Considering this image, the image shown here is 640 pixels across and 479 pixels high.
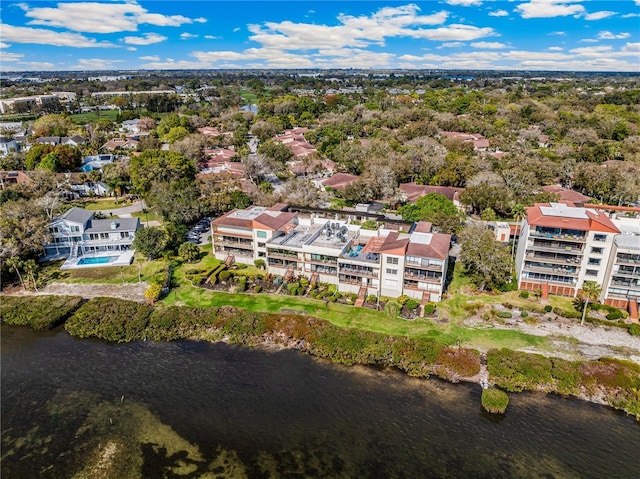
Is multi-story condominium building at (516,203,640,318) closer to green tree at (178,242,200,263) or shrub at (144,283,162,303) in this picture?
green tree at (178,242,200,263)

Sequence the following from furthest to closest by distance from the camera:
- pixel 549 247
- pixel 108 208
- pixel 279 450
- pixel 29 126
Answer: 1. pixel 29 126
2. pixel 108 208
3. pixel 549 247
4. pixel 279 450

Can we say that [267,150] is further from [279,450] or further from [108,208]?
[279,450]

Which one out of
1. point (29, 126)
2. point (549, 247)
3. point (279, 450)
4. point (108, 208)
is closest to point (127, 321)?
point (279, 450)

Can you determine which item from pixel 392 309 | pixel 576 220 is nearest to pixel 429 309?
pixel 392 309

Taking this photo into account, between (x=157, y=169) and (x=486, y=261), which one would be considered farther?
(x=157, y=169)

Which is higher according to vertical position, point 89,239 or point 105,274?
point 89,239

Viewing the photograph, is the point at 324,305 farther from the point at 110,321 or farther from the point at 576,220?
the point at 576,220

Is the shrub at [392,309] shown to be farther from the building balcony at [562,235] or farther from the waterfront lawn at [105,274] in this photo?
the waterfront lawn at [105,274]

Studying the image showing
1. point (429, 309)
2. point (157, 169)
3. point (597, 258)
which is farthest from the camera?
point (157, 169)
